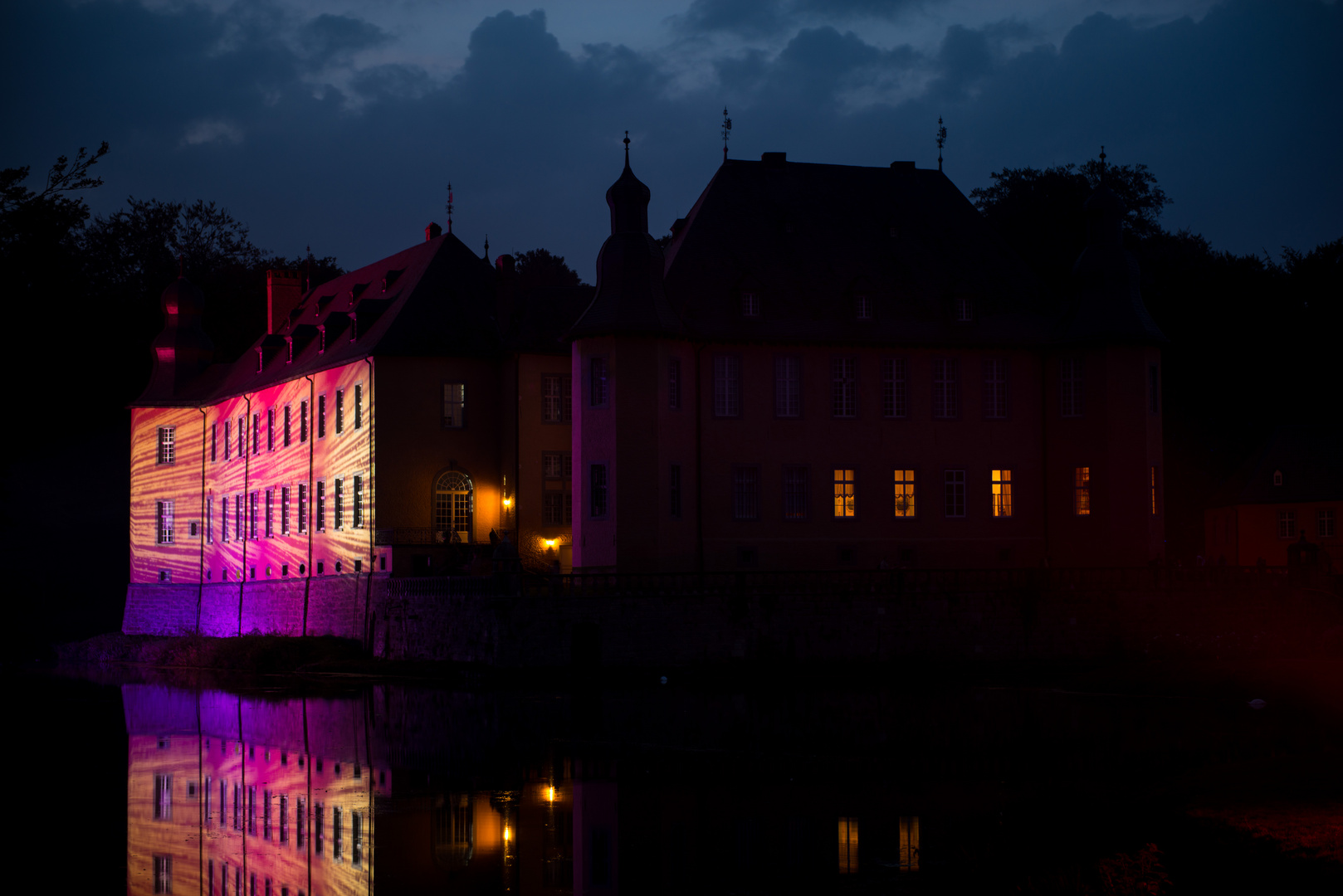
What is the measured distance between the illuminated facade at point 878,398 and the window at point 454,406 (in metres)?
6.46

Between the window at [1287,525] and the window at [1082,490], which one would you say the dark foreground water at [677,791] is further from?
the window at [1287,525]

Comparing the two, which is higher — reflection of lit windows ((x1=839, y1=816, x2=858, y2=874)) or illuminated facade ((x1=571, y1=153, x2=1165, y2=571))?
illuminated facade ((x1=571, y1=153, x2=1165, y2=571))

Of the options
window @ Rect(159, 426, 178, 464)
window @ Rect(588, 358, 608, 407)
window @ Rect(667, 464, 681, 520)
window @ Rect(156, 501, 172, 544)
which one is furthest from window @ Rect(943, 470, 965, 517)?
window @ Rect(159, 426, 178, 464)

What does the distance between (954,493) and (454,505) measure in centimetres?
1482

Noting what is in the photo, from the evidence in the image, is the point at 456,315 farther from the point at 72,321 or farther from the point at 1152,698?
the point at 1152,698

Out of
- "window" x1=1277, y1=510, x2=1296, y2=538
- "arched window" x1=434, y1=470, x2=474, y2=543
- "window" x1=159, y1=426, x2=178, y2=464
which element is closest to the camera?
"arched window" x1=434, y1=470, x2=474, y2=543

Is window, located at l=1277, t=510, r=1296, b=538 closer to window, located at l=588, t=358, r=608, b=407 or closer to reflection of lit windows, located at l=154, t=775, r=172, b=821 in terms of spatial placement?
window, located at l=588, t=358, r=608, b=407

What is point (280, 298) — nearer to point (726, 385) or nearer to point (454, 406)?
point (454, 406)

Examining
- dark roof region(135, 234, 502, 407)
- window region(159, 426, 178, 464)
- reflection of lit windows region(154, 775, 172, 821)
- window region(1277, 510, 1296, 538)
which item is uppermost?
dark roof region(135, 234, 502, 407)

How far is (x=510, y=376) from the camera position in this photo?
47.4 m

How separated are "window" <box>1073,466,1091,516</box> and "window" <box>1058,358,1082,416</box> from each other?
5.34 ft

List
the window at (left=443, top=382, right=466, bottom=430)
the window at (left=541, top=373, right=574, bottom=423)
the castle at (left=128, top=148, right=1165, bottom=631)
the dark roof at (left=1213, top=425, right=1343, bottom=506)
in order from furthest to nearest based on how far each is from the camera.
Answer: the dark roof at (left=1213, top=425, right=1343, bottom=506), the window at (left=443, top=382, right=466, bottom=430), the window at (left=541, top=373, right=574, bottom=423), the castle at (left=128, top=148, right=1165, bottom=631)

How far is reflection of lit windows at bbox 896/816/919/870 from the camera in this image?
1816cm

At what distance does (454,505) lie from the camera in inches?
1876
